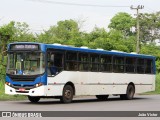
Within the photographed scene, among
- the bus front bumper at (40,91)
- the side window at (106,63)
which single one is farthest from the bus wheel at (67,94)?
the side window at (106,63)

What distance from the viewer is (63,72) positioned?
76.9 ft

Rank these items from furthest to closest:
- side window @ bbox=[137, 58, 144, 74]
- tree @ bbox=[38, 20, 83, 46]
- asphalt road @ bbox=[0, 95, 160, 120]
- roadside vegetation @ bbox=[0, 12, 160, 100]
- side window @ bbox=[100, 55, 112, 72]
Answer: tree @ bbox=[38, 20, 83, 46]
roadside vegetation @ bbox=[0, 12, 160, 100]
side window @ bbox=[137, 58, 144, 74]
side window @ bbox=[100, 55, 112, 72]
asphalt road @ bbox=[0, 95, 160, 120]

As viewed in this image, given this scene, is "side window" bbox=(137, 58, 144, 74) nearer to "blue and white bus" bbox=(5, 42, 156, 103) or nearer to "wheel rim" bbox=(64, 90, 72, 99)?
"blue and white bus" bbox=(5, 42, 156, 103)

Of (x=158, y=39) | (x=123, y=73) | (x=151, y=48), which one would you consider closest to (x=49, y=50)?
(x=123, y=73)

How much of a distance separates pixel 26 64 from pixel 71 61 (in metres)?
2.48

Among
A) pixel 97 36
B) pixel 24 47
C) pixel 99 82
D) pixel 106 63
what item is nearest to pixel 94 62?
pixel 99 82

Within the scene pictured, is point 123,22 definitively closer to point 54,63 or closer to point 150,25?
point 150,25

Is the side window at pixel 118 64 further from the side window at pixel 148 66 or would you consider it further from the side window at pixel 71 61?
the side window at pixel 71 61

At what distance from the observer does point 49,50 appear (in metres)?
22.8

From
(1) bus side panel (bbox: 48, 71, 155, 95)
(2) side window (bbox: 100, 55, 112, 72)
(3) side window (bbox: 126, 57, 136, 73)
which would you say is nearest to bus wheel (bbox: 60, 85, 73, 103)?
(1) bus side panel (bbox: 48, 71, 155, 95)

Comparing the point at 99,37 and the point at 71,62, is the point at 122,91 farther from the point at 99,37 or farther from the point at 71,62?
the point at 99,37

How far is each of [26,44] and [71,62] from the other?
2499 mm

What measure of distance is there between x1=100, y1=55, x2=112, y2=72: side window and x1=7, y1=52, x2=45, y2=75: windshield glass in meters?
5.04

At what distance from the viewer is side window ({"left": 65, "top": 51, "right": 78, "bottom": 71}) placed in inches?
940
